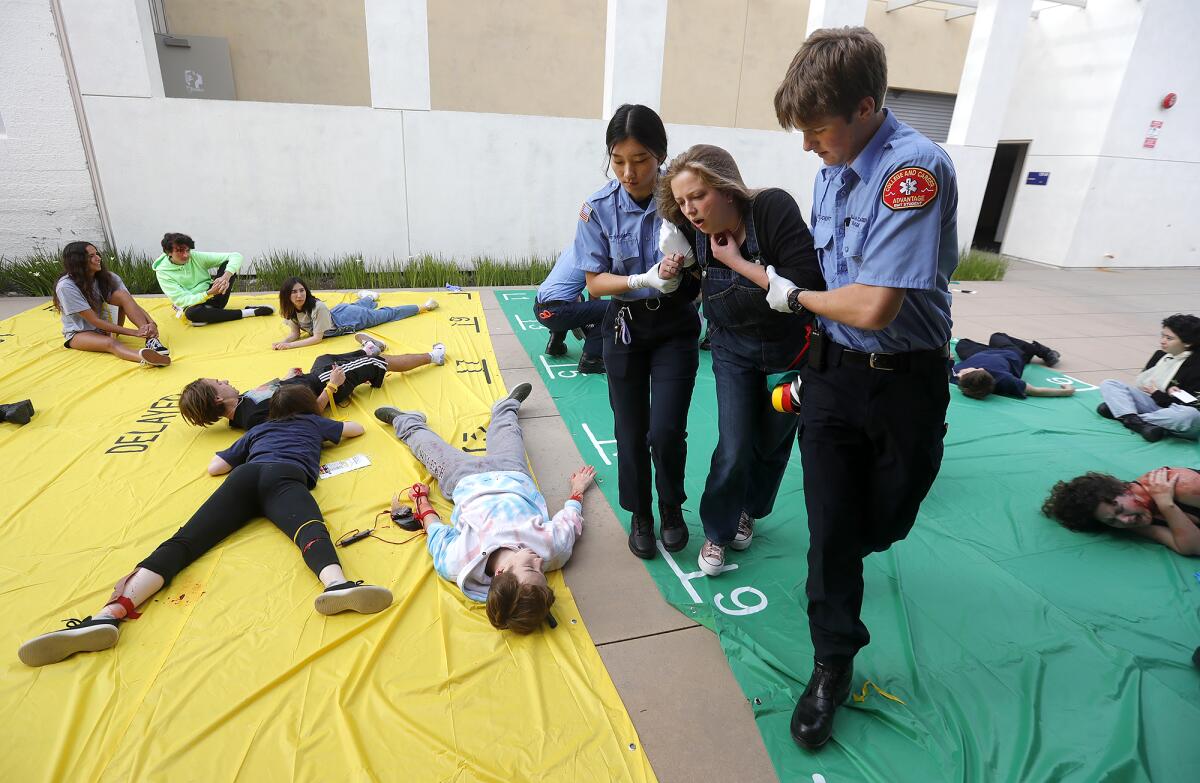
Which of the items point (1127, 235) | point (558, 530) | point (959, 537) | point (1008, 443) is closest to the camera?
point (558, 530)

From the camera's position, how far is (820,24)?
8469 mm

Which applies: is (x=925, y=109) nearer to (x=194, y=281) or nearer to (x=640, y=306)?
(x=194, y=281)

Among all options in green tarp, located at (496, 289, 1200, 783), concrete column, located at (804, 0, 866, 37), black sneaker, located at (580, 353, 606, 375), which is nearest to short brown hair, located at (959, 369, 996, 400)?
green tarp, located at (496, 289, 1200, 783)

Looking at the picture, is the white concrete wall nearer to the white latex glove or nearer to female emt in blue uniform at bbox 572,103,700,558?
female emt in blue uniform at bbox 572,103,700,558

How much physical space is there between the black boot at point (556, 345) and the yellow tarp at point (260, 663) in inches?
77.6

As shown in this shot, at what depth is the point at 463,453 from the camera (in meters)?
3.38

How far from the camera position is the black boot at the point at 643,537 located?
271cm

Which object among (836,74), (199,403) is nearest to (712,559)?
(836,74)

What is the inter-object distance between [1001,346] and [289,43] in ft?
35.5

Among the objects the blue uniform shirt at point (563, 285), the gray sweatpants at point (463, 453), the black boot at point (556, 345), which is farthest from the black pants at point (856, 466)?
the black boot at point (556, 345)

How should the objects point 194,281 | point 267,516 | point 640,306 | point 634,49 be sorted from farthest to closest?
point 634,49
point 194,281
point 267,516
point 640,306

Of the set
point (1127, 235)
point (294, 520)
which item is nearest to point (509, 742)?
point (294, 520)

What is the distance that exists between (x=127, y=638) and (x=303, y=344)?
10.9 ft

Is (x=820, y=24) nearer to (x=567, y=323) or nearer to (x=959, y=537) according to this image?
(x=567, y=323)
